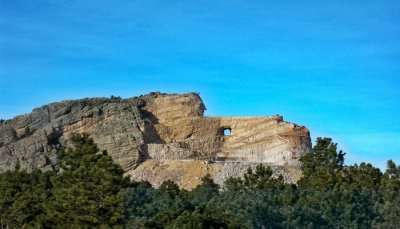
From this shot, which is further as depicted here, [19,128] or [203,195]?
[19,128]

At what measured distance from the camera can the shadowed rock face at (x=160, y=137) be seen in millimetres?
72250

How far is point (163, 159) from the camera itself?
74.1 meters

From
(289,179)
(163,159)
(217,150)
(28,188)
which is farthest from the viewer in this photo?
(217,150)

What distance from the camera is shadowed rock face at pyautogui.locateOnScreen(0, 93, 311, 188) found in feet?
237

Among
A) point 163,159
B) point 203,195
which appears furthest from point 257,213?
point 163,159

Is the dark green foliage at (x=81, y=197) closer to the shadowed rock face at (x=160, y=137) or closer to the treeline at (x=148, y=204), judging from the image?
the treeline at (x=148, y=204)

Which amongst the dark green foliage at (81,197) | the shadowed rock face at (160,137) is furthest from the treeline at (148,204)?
the shadowed rock face at (160,137)

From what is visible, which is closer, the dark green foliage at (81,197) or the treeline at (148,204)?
the treeline at (148,204)

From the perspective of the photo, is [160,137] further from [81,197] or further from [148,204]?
[81,197]

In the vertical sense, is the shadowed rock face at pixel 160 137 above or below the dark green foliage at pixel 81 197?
above

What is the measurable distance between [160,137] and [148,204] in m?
34.2

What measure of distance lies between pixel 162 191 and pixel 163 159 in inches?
859

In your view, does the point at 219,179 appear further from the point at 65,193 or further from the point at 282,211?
the point at 65,193

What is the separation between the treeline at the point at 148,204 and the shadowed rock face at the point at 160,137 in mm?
16997
